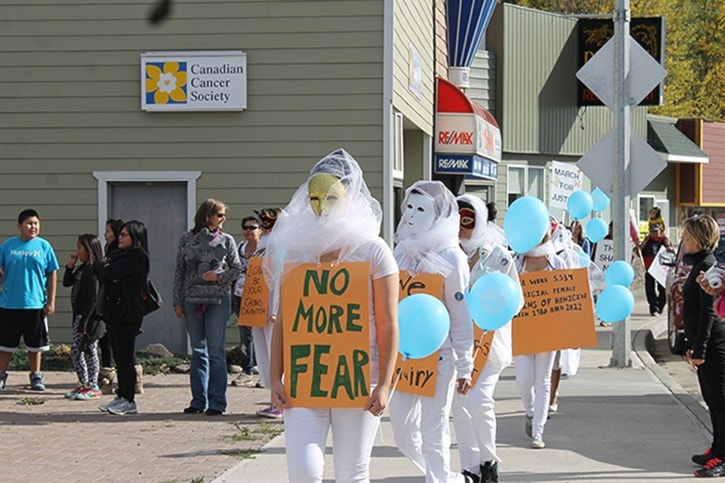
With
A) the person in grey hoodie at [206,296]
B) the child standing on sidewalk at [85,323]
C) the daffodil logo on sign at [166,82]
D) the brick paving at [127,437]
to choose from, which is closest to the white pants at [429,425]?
the brick paving at [127,437]

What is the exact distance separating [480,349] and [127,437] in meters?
3.47

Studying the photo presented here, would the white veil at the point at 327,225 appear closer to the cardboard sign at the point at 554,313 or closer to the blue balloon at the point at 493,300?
the blue balloon at the point at 493,300

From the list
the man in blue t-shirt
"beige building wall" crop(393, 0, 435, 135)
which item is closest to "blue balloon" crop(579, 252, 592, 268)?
"beige building wall" crop(393, 0, 435, 135)

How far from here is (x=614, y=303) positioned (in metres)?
11.2

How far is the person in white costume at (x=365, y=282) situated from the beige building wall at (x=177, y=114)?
30.8ft

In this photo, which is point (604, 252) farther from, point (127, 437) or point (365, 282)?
point (365, 282)

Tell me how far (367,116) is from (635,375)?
4.55m

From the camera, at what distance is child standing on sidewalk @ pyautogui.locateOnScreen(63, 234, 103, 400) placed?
11.9m

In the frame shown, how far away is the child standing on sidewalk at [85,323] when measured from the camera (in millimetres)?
11883

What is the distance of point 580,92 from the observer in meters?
31.5

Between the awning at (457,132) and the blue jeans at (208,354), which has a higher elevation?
the awning at (457,132)

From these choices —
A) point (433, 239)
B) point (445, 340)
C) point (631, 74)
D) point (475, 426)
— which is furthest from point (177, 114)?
point (445, 340)

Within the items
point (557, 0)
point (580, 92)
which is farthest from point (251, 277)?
point (557, 0)

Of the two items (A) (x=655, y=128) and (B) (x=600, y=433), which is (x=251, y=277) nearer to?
(B) (x=600, y=433)
